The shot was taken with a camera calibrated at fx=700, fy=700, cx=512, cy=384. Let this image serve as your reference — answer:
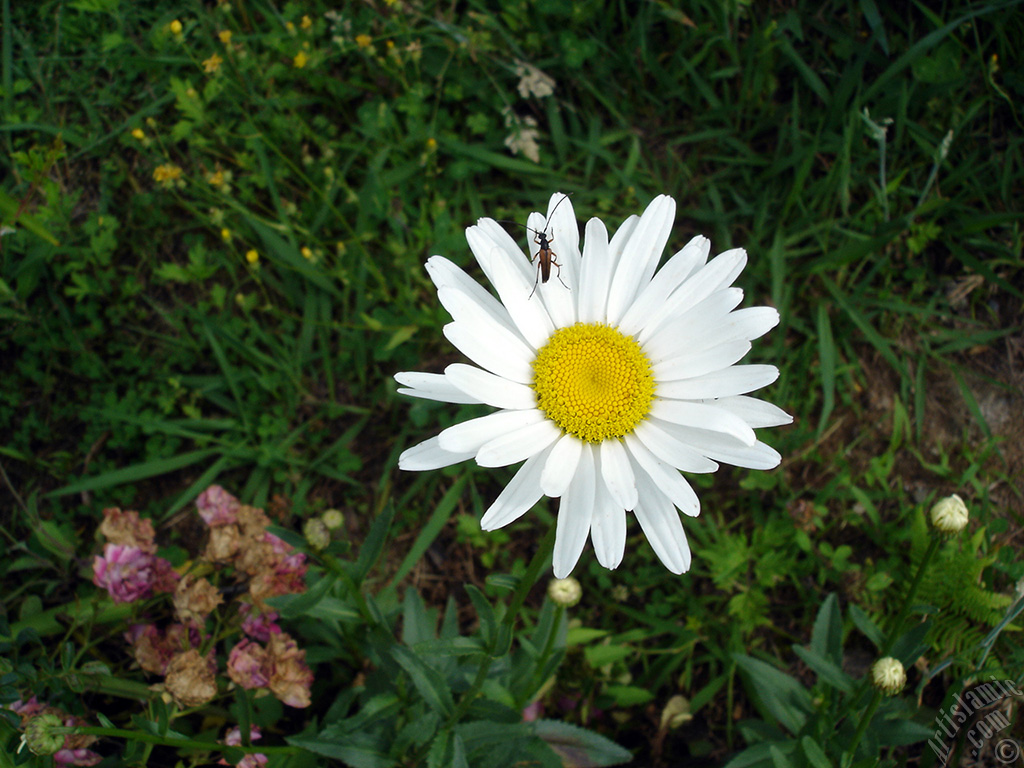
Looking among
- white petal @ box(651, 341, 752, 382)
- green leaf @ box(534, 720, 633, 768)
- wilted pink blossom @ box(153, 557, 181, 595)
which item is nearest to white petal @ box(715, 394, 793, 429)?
white petal @ box(651, 341, 752, 382)

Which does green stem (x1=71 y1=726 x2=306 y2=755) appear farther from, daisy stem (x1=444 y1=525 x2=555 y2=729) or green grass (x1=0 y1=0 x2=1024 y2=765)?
green grass (x1=0 y1=0 x2=1024 y2=765)

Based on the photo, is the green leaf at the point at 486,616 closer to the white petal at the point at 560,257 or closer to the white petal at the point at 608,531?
the white petal at the point at 608,531

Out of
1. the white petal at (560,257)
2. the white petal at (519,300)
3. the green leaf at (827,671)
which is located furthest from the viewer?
the green leaf at (827,671)

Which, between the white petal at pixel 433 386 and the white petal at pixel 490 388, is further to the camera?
the white petal at pixel 433 386

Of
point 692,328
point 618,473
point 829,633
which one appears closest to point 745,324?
point 692,328

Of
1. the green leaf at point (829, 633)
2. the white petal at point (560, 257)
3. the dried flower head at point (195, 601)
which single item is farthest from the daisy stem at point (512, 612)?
the green leaf at point (829, 633)

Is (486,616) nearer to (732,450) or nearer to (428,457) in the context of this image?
(428,457)
